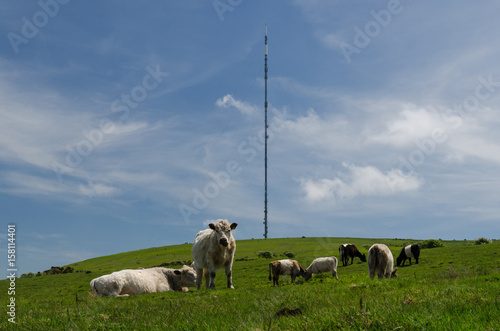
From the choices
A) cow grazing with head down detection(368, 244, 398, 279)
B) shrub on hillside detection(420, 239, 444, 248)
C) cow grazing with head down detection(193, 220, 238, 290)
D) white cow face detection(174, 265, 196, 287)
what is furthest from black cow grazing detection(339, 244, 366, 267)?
cow grazing with head down detection(193, 220, 238, 290)

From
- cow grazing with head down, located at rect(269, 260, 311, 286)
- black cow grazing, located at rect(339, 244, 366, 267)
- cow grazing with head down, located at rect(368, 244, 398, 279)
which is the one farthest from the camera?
black cow grazing, located at rect(339, 244, 366, 267)

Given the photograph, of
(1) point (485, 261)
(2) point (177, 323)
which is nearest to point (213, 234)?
(2) point (177, 323)

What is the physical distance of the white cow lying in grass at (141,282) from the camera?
17375 mm

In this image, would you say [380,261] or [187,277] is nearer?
[380,261]

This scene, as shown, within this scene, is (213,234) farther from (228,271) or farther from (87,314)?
(87,314)

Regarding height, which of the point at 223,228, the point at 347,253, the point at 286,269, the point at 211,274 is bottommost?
the point at 347,253

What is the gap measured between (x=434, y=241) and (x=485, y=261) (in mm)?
27892

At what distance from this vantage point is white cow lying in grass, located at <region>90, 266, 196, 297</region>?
1738 centimetres

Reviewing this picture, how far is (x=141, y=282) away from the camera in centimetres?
1841

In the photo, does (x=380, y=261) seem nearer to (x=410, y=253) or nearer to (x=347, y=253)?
(x=410, y=253)

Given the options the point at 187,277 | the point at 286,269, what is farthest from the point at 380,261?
the point at 286,269

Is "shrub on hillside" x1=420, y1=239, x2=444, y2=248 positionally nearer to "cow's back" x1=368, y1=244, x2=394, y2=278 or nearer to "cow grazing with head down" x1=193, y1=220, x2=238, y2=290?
"cow's back" x1=368, y1=244, x2=394, y2=278

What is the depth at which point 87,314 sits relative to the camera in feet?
27.3

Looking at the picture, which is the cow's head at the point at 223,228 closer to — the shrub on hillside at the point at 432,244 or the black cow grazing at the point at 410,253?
the black cow grazing at the point at 410,253
